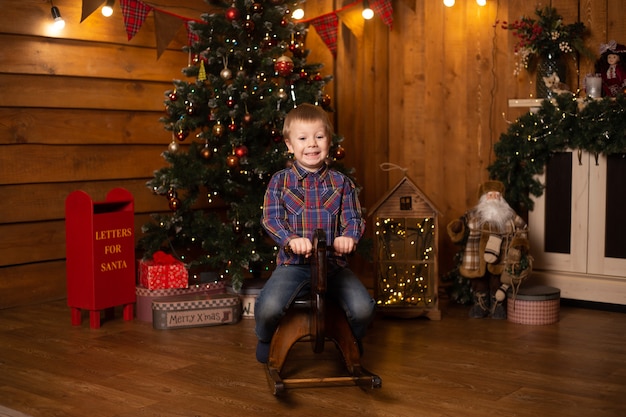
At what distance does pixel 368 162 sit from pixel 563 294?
5.13ft

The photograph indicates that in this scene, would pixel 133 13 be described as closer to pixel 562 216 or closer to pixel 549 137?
pixel 549 137

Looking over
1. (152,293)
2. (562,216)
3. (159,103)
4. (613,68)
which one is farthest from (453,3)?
(152,293)

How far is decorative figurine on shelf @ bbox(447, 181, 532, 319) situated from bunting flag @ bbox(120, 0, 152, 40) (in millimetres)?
2011

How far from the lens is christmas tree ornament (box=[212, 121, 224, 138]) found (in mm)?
4147

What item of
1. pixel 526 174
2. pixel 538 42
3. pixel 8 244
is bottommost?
pixel 8 244

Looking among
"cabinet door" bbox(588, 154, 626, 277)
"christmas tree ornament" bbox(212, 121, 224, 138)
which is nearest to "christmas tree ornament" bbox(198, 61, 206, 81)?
"christmas tree ornament" bbox(212, 121, 224, 138)

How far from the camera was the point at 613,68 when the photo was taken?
4.26 metres

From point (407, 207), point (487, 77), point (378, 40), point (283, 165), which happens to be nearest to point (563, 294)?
point (407, 207)

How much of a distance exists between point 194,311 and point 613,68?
2.44m

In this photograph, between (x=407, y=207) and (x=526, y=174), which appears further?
(x=526, y=174)

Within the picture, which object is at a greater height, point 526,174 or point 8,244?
point 526,174

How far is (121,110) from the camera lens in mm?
4891

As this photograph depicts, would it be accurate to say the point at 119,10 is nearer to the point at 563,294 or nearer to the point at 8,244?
the point at 8,244

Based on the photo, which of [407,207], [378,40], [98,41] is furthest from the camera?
[378,40]
